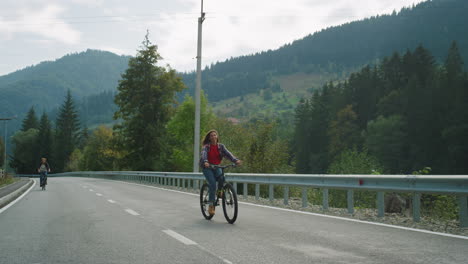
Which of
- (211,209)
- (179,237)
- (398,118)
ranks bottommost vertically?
(179,237)

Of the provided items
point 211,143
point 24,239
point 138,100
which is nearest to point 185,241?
point 24,239

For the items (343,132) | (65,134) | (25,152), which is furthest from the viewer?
(25,152)

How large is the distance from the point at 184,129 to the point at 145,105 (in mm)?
8333

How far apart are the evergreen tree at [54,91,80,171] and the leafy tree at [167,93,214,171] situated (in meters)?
64.1

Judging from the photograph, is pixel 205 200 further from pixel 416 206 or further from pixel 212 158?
pixel 416 206

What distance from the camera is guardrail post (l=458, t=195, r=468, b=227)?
8078mm

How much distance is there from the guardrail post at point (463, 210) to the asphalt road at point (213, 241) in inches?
42.4

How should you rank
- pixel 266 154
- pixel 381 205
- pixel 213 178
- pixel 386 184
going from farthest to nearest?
pixel 266 154, pixel 381 205, pixel 386 184, pixel 213 178

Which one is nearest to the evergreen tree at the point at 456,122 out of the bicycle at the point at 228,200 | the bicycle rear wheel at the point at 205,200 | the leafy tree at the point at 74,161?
the bicycle rear wheel at the point at 205,200

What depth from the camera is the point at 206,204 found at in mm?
9805

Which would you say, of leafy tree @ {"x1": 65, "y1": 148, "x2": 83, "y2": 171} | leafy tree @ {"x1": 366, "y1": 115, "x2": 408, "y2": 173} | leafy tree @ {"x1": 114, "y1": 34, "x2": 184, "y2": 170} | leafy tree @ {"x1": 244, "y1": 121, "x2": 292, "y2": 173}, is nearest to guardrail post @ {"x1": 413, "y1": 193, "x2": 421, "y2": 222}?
leafy tree @ {"x1": 244, "y1": 121, "x2": 292, "y2": 173}

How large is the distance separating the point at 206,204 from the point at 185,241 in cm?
298

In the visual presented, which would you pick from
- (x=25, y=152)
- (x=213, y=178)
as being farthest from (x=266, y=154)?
(x=25, y=152)

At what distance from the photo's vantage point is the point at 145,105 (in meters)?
51.3
